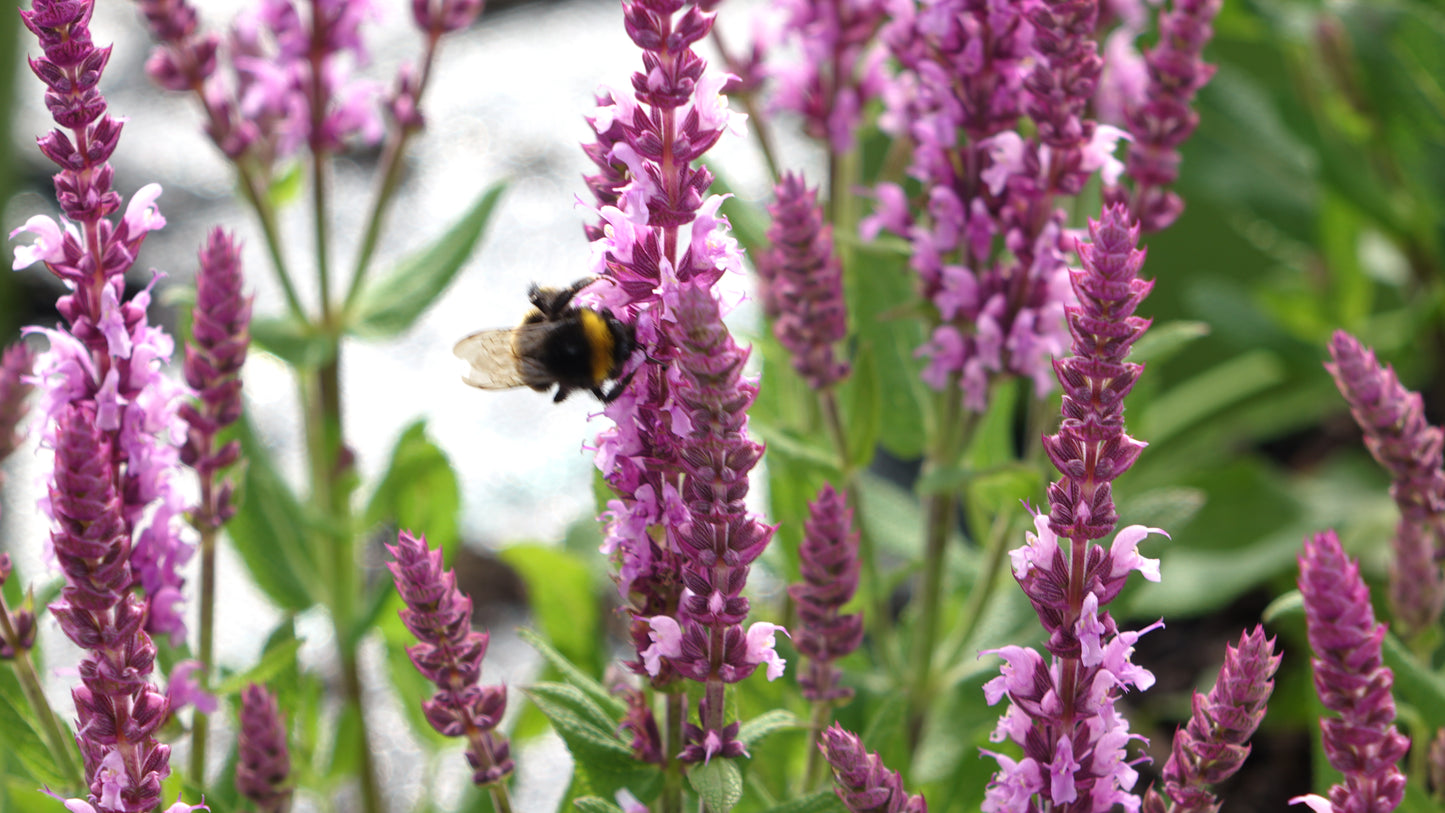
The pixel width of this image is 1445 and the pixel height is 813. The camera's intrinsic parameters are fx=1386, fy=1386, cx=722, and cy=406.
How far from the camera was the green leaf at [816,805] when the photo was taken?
3.06 feet

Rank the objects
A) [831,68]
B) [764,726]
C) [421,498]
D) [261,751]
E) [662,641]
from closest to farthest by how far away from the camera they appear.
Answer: [662,641] < [764,726] < [261,751] < [831,68] < [421,498]

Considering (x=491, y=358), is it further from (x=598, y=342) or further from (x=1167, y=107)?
(x=1167, y=107)

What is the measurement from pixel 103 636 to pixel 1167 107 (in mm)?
962

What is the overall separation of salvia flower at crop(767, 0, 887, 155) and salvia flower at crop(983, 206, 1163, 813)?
77cm

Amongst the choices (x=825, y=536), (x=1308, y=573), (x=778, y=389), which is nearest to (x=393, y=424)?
(x=778, y=389)

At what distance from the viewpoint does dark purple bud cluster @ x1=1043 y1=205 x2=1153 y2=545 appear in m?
0.71

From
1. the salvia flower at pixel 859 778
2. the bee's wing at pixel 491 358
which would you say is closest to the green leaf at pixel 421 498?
the bee's wing at pixel 491 358

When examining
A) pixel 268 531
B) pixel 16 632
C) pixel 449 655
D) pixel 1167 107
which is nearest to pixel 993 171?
pixel 1167 107

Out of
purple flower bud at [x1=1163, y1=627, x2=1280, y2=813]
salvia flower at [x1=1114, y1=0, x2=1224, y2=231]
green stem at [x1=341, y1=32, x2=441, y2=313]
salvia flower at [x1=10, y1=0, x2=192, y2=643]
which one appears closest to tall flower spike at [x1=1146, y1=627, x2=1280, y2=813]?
purple flower bud at [x1=1163, y1=627, x2=1280, y2=813]

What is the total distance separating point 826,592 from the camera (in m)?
1.00

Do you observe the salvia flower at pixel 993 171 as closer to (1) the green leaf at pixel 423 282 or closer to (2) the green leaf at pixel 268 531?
(1) the green leaf at pixel 423 282

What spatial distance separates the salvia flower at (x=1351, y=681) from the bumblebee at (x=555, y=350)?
1.57ft

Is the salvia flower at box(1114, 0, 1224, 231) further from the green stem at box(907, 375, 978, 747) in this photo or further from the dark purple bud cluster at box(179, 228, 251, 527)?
the dark purple bud cluster at box(179, 228, 251, 527)

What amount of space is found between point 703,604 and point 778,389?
2.77 ft
